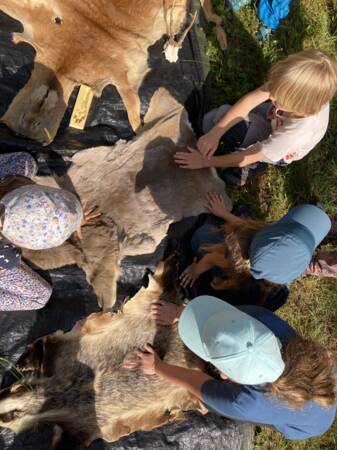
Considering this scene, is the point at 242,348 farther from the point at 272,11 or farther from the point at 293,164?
the point at 272,11

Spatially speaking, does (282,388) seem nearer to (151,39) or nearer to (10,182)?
(10,182)

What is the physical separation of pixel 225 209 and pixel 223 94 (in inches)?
43.4

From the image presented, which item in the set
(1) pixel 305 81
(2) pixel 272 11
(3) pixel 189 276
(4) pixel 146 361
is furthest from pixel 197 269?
(2) pixel 272 11

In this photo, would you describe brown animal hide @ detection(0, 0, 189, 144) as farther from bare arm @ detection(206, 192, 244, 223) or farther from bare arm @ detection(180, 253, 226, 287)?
bare arm @ detection(180, 253, 226, 287)

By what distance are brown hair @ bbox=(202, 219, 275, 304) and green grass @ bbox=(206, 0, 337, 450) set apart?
Answer: 101 centimetres

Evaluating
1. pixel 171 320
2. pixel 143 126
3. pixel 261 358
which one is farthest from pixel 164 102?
pixel 261 358

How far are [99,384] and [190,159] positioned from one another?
5.16ft

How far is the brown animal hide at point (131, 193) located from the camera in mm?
3080

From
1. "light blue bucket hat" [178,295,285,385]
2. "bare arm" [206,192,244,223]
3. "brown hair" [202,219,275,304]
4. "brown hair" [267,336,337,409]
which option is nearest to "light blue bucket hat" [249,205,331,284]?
"brown hair" [202,219,275,304]

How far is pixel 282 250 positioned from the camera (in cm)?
245

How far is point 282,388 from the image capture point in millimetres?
2482

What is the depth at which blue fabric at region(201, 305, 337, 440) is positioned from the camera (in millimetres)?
2607

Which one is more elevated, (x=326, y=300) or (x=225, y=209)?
(x=225, y=209)

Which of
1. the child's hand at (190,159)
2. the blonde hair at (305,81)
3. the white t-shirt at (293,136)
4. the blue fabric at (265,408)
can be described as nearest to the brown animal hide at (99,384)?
the blue fabric at (265,408)
